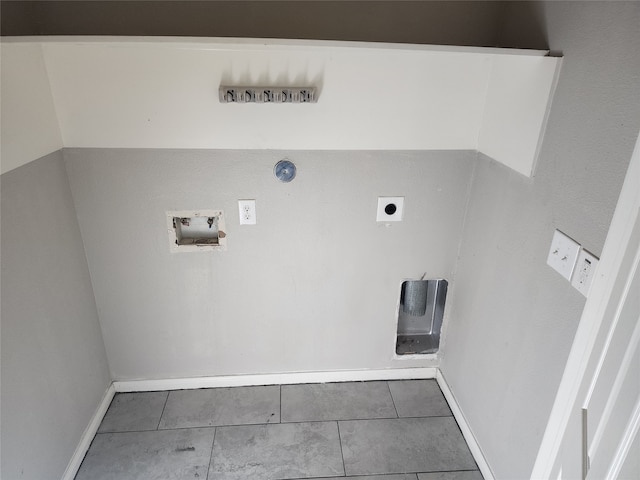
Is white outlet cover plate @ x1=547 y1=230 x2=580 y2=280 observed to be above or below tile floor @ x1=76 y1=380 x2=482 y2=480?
above

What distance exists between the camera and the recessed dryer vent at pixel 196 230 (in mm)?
1782

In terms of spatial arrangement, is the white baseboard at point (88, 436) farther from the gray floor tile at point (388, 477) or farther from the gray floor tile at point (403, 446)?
the gray floor tile at point (403, 446)

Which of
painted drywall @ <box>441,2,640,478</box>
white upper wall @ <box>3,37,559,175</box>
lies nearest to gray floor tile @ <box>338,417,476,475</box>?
painted drywall @ <box>441,2,640,478</box>

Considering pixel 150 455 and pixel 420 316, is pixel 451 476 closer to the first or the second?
pixel 420 316

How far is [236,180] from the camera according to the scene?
1737mm

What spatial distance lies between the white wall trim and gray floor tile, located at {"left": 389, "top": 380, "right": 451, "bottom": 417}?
0.03 metres

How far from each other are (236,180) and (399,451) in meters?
1.41

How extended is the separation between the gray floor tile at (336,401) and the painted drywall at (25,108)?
5.12 feet

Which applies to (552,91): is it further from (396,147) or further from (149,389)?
(149,389)

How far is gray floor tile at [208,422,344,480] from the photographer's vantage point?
5.69ft

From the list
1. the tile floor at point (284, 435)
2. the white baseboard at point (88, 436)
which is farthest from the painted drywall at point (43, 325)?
the tile floor at point (284, 435)

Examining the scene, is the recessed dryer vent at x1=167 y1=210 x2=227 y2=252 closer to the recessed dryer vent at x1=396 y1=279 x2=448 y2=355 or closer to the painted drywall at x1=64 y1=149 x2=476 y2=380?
the painted drywall at x1=64 y1=149 x2=476 y2=380

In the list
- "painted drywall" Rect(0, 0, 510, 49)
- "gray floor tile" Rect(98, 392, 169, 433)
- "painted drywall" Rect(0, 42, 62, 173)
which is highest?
"painted drywall" Rect(0, 0, 510, 49)

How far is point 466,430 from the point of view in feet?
6.22
